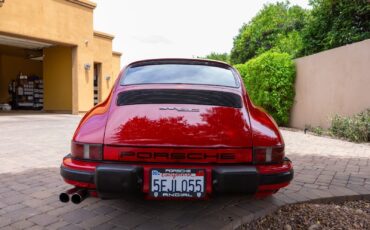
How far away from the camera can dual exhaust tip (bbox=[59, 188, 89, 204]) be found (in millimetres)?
2324

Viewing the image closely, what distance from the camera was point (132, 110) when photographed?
2562mm

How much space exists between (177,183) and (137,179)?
280 mm

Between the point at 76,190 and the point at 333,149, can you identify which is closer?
the point at 76,190

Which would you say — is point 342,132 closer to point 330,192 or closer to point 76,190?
point 330,192

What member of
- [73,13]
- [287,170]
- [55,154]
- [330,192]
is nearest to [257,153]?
[287,170]

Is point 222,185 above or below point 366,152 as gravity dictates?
above

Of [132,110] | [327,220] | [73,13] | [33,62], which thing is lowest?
[327,220]

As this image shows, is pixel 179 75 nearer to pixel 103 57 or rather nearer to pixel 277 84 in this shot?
pixel 277 84

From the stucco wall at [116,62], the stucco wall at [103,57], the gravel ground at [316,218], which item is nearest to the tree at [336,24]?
the gravel ground at [316,218]

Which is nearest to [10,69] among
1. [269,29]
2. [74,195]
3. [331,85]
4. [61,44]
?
[61,44]

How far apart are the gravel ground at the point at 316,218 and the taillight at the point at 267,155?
0.68 meters

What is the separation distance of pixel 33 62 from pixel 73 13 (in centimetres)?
841

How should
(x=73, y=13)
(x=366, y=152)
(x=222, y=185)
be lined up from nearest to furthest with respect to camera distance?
(x=222, y=185)
(x=366, y=152)
(x=73, y=13)

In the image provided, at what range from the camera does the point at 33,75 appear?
20578mm
